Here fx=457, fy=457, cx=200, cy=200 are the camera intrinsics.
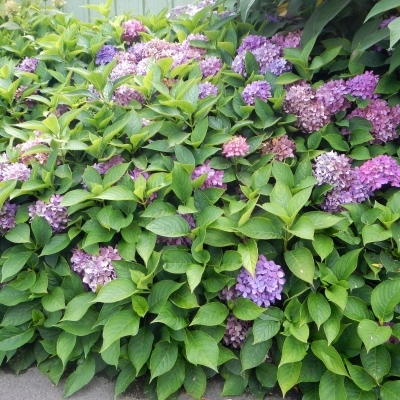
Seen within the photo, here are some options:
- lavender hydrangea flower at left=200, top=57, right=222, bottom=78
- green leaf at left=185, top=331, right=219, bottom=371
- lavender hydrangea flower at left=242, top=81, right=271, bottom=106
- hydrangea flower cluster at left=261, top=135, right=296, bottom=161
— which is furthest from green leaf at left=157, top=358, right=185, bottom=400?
lavender hydrangea flower at left=200, top=57, right=222, bottom=78

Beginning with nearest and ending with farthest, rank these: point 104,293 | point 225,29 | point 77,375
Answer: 1. point 104,293
2. point 77,375
3. point 225,29

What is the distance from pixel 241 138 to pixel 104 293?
0.86 m

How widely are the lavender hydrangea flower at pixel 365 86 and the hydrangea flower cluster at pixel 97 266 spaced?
1.30 meters

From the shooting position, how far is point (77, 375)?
5.76 ft

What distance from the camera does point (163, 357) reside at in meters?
1.66

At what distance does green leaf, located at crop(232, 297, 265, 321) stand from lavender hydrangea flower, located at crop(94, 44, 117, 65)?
184 cm

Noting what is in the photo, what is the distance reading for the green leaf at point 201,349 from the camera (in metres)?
1.59

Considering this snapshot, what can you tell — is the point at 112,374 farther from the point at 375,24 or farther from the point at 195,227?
the point at 375,24

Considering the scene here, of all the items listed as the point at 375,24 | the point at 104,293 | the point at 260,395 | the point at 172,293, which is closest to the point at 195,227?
the point at 172,293

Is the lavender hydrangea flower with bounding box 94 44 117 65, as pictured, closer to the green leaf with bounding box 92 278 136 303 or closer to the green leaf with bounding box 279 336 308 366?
the green leaf with bounding box 92 278 136 303

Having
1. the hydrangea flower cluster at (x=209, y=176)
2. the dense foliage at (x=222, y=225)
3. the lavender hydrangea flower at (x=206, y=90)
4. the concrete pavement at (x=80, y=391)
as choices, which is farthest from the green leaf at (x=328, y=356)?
the lavender hydrangea flower at (x=206, y=90)

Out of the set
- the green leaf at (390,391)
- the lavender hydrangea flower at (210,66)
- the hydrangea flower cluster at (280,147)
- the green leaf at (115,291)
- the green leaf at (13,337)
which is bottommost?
the green leaf at (13,337)

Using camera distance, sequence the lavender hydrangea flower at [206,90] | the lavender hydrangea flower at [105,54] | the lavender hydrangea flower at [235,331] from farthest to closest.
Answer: the lavender hydrangea flower at [105,54] → the lavender hydrangea flower at [206,90] → the lavender hydrangea flower at [235,331]

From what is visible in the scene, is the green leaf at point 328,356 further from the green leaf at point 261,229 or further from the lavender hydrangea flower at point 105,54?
the lavender hydrangea flower at point 105,54
